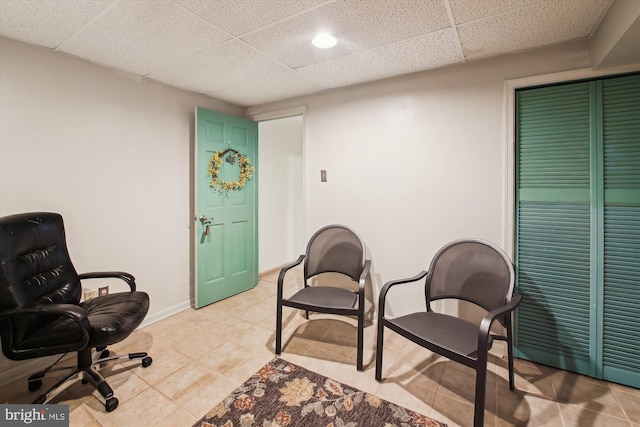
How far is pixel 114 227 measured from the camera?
2408 millimetres

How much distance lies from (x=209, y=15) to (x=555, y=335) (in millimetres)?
3059

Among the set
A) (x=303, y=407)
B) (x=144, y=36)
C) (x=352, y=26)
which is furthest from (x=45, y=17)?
(x=303, y=407)

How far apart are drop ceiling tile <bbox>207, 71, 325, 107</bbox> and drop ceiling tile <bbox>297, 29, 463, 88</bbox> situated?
143mm

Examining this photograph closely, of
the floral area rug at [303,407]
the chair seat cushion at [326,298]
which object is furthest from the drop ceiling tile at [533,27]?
the floral area rug at [303,407]

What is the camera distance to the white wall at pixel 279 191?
412 cm

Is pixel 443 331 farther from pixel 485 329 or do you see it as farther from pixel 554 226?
pixel 554 226

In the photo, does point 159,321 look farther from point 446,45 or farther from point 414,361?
point 446,45

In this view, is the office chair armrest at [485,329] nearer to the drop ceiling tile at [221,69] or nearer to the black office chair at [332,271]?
the black office chair at [332,271]

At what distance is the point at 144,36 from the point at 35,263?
5.27 ft

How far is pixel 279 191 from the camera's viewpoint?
4418 millimetres

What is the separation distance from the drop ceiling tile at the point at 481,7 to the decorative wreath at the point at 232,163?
2.43m

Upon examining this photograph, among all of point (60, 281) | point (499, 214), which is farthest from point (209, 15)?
point (499, 214)

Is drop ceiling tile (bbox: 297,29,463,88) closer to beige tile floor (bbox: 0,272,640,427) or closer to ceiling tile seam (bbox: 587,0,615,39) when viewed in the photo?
ceiling tile seam (bbox: 587,0,615,39)

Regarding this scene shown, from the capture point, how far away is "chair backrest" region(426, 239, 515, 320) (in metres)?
1.80
